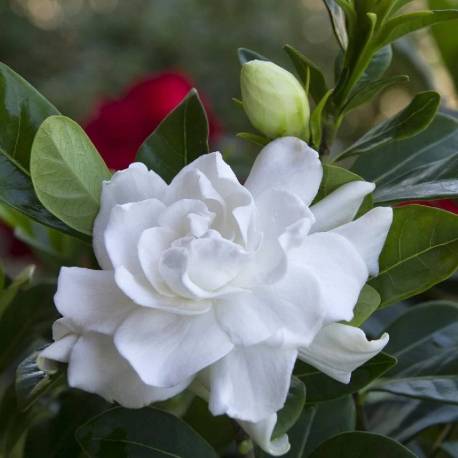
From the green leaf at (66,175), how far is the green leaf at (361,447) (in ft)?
0.65

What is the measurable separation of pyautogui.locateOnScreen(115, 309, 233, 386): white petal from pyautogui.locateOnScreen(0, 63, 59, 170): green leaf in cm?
14

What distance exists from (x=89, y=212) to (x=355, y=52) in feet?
0.64

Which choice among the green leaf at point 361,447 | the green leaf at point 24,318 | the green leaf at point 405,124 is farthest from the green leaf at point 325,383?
the green leaf at point 24,318

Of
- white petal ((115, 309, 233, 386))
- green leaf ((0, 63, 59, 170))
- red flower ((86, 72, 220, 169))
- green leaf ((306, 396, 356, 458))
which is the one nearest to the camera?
white petal ((115, 309, 233, 386))

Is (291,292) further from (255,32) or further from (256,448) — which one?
(255,32)

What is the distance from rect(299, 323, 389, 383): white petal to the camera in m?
0.39

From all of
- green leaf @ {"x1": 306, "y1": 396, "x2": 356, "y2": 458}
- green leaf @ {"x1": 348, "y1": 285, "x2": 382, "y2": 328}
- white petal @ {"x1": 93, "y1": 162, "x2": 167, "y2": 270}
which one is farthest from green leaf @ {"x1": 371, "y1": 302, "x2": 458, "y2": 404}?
white petal @ {"x1": 93, "y1": 162, "x2": 167, "y2": 270}

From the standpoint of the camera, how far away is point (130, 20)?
3.44m

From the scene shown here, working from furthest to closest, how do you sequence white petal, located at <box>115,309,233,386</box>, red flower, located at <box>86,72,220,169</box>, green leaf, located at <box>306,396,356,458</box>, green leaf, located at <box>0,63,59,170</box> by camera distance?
red flower, located at <box>86,72,220,169</box>
green leaf, located at <box>306,396,356,458</box>
green leaf, located at <box>0,63,59,170</box>
white petal, located at <box>115,309,233,386</box>

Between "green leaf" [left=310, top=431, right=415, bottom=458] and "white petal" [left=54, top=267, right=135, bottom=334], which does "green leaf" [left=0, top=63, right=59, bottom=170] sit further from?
"green leaf" [left=310, top=431, right=415, bottom=458]

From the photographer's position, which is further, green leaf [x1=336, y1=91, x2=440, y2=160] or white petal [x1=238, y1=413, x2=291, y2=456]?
green leaf [x1=336, y1=91, x2=440, y2=160]

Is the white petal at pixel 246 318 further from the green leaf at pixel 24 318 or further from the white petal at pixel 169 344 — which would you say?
the green leaf at pixel 24 318

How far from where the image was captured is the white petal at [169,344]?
356 millimetres

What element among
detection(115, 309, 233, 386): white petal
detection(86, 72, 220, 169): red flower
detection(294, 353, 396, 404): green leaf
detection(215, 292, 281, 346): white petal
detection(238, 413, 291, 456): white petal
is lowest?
detection(86, 72, 220, 169): red flower
